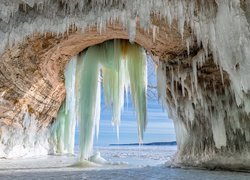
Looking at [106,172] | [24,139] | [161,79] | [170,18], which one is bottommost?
[106,172]

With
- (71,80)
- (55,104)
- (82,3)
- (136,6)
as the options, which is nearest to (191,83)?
(136,6)

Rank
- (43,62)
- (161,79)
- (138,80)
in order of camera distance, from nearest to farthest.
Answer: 1. (161,79)
2. (138,80)
3. (43,62)

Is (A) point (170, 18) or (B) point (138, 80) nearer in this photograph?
(A) point (170, 18)

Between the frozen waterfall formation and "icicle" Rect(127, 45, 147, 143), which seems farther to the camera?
"icicle" Rect(127, 45, 147, 143)

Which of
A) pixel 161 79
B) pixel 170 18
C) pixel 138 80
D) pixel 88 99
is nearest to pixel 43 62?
pixel 88 99

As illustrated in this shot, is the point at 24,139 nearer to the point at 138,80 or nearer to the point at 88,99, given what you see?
the point at 88,99

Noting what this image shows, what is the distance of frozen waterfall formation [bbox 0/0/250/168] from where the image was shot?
13.0ft

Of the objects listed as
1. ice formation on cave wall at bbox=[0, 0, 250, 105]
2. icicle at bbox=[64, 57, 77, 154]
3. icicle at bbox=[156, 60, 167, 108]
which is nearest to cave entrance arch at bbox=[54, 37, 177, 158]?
icicle at bbox=[64, 57, 77, 154]

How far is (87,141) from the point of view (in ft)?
18.4

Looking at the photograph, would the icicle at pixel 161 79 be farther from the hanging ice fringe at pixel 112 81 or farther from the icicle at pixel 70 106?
the icicle at pixel 70 106

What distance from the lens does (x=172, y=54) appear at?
5.01m

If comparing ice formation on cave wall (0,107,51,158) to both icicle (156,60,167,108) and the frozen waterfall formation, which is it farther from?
icicle (156,60,167,108)

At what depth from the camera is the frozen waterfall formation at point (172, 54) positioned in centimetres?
397

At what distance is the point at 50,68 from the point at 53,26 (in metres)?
1.82
